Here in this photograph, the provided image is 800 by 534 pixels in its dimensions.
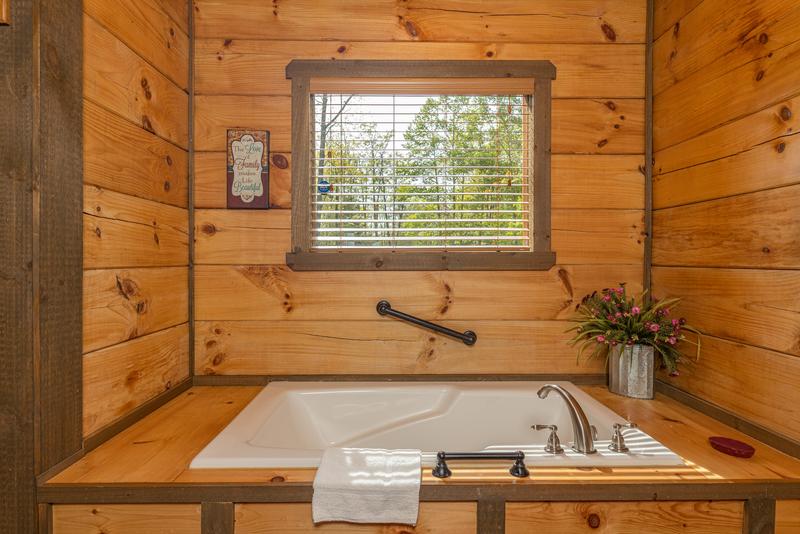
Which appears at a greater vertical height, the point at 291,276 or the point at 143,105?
the point at 143,105

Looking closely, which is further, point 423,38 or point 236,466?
point 423,38

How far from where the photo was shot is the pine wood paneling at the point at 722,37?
1.15 m

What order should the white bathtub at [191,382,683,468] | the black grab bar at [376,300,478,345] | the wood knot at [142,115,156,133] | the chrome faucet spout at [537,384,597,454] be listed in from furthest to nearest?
the black grab bar at [376,300,478,345]
the white bathtub at [191,382,683,468]
the wood knot at [142,115,156,133]
the chrome faucet spout at [537,384,597,454]

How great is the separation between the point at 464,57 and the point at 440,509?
1569 mm

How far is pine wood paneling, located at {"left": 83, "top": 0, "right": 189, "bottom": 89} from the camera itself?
47.7 inches

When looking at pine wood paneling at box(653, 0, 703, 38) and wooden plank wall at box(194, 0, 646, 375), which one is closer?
pine wood paneling at box(653, 0, 703, 38)

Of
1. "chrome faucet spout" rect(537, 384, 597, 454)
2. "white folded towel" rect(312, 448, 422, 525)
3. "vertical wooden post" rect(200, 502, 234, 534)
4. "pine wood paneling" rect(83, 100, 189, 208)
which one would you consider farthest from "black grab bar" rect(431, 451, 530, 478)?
"pine wood paneling" rect(83, 100, 189, 208)

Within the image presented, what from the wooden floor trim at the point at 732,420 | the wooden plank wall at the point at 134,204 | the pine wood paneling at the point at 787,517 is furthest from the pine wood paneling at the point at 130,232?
the wooden floor trim at the point at 732,420

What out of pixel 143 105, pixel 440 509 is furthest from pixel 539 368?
pixel 143 105

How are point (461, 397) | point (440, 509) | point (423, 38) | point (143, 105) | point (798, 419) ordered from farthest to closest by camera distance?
1. point (423, 38)
2. point (461, 397)
3. point (143, 105)
4. point (798, 419)
5. point (440, 509)

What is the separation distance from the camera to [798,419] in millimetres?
1096

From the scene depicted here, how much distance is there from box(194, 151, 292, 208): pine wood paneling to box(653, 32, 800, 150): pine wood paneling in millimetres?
1454

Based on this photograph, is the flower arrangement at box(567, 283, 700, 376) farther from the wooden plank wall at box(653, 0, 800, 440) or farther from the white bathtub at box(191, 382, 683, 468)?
the white bathtub at box(191, 382, 683, 468)

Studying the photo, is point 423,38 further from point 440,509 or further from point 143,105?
point 440,509
